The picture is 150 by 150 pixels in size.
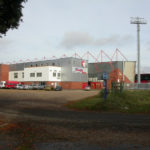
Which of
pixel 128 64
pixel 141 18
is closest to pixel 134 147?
pixel 141 18

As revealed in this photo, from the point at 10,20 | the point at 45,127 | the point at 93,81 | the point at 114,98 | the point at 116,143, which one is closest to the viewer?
the point at 116,143

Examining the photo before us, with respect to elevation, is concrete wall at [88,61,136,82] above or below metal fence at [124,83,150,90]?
above

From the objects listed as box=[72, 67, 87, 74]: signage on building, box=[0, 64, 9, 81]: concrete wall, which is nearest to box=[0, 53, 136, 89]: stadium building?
box=[72, 67, 87, 74]: signage on building

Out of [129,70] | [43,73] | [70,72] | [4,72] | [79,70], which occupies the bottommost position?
[43,73]

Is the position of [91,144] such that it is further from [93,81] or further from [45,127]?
[93,81]

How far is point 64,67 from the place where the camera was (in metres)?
72.4

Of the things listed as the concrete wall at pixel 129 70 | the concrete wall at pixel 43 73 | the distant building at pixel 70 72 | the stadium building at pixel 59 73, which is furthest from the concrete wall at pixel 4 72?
the concrete wall at pixel 129 70

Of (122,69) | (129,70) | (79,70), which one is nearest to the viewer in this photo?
(79,70)

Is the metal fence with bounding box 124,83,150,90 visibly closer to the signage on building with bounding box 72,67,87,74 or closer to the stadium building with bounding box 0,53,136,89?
the stadium building with bounding box 0,53,136,89

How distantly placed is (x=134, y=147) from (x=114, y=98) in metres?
10.2

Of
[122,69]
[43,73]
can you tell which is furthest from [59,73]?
[122,69]

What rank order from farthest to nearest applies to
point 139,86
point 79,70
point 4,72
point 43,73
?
point 4,72 < point 79,70 < point 43,73 < point 139,86

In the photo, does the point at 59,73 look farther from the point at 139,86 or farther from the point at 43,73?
the point at 139,86

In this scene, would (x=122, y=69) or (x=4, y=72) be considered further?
(x=4, y=72)
